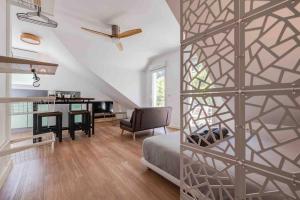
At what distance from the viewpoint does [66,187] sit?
6.08 feet

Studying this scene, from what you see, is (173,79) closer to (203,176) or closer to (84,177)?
(84,177)

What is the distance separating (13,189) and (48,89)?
14.6ft

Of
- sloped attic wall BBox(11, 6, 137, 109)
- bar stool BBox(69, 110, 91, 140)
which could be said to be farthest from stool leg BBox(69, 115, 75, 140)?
sloped attic wall BBox(11, 6, 137, 109)

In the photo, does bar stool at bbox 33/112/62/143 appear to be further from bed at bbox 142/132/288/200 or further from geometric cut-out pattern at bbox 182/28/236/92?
geometric cut-out pattern at bbox 182/28/236/92

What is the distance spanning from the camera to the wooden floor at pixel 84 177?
1731 mm

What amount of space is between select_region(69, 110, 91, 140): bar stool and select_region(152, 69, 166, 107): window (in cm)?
273

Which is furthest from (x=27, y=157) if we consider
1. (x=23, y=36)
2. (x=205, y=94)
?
(x=205, y=94)

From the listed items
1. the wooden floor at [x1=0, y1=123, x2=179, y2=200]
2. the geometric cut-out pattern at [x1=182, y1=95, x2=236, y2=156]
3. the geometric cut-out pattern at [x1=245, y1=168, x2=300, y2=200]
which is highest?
the geometric cut-out pattern at [x1=182, y1=95, x2=236, y2=156]

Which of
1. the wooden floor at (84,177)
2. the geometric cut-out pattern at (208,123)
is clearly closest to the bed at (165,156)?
the wooden floor at (84,177)

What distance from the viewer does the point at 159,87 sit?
239 inches

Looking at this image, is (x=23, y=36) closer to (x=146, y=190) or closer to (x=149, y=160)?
(x=149, y=160)

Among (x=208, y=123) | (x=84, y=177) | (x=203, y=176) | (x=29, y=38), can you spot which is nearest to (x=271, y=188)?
(x=203, y=176)

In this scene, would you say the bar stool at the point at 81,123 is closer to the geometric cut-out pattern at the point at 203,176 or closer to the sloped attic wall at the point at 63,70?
the sloped attic wall at the point at 63,70

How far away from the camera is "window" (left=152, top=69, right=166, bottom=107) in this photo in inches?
230
